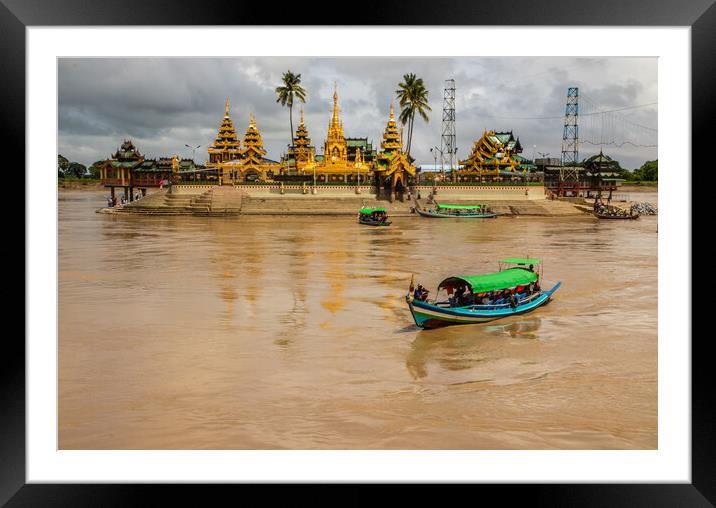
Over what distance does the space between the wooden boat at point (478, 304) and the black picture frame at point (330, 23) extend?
715 centimetres

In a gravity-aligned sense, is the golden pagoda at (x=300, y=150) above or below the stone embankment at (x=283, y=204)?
above

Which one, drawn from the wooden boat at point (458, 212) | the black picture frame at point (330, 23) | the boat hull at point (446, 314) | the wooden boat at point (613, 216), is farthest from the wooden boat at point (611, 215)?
the black picture frame at point (330, 23)

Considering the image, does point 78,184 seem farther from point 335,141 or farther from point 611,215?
point 611,215

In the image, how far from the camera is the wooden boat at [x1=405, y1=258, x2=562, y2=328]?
11.3 metres

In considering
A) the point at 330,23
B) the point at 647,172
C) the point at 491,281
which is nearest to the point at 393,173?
the point at 647,172

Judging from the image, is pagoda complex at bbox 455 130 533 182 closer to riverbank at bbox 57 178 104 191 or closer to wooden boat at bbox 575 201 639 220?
wooden boat at bbox 575 201 639 220

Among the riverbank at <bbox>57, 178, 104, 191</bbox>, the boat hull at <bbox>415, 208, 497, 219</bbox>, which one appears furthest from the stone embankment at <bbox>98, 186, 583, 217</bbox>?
the riverbank at <bbox>57, 178, 104, 191</bbox>

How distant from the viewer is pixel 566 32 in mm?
4574

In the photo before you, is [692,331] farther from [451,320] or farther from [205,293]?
[205,293]

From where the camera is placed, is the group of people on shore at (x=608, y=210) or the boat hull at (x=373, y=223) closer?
the boat hull at (x=373, y=223)

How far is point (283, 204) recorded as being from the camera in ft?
149

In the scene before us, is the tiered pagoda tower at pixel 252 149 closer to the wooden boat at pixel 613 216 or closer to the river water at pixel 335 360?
the wooden boat at pixel 613 216

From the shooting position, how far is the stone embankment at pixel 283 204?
4391 centimetres

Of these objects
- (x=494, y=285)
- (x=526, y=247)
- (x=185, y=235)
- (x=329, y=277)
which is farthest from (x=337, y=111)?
(x=494, y=285)
